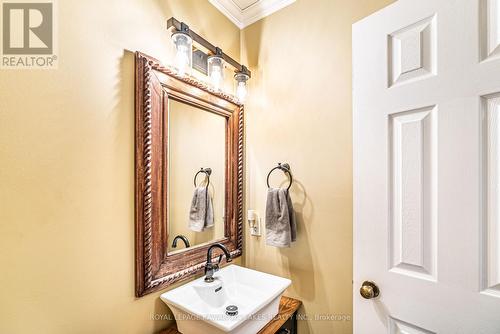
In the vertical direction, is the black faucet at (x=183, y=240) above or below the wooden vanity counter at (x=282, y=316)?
above

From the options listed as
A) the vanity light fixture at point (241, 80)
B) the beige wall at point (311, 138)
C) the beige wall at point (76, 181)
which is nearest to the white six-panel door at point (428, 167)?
the beige wall at point (311, 138)

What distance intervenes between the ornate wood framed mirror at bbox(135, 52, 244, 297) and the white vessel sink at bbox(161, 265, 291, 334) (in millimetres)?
103

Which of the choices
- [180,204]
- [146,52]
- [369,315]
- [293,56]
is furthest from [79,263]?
[293,56]

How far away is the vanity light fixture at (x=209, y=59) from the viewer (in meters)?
1.09

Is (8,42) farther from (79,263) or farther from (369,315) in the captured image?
(369,315)

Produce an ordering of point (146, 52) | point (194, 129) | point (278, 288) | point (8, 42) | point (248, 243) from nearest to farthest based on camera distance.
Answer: point (8, 42) → point (146, 52) → point (278, 288) → point (194, 129) → point (248, 243)

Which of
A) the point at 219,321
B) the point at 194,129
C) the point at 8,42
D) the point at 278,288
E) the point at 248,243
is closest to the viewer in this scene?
the point at 8,42

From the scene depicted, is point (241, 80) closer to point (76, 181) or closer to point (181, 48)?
point (181, 48)

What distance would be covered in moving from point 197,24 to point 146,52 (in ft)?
1.43

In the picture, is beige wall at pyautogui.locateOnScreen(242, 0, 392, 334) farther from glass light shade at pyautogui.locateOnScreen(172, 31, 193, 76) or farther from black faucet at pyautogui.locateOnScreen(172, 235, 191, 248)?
glass light shade at pyautogui.locateOnScreen(172, 31, 193, 76)

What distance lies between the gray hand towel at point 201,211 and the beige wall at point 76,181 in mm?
367

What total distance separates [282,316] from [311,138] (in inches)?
39.1

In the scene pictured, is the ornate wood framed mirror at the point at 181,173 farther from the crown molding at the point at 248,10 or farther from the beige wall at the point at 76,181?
the crown molding at the point at 248,10

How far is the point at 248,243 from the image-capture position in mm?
1582
